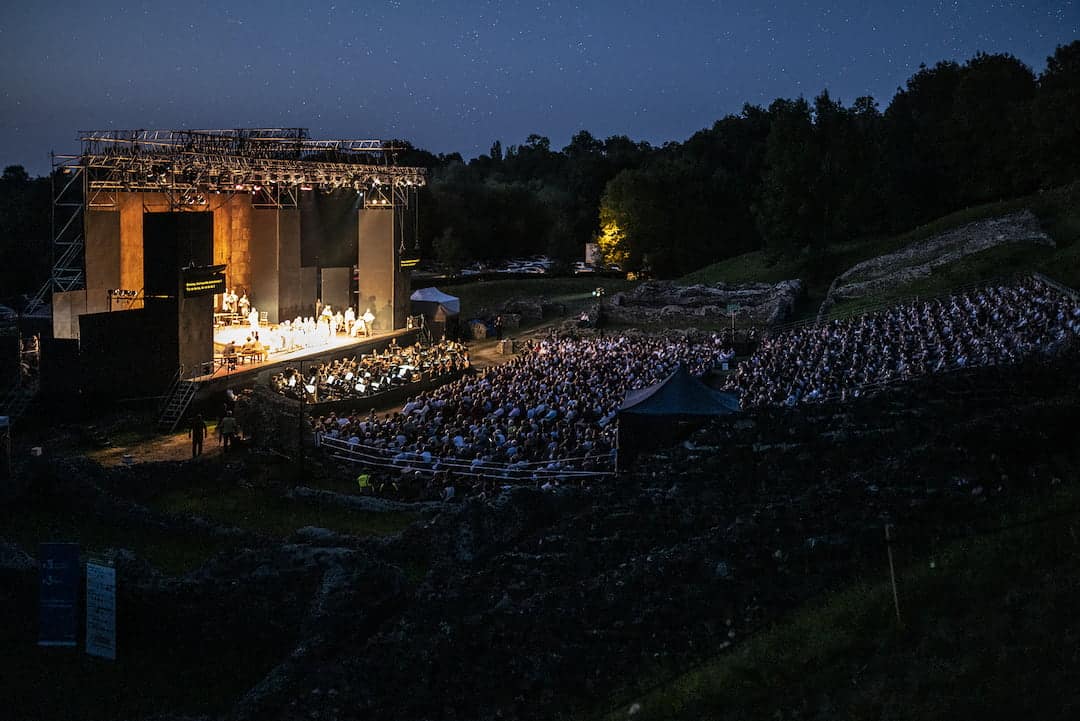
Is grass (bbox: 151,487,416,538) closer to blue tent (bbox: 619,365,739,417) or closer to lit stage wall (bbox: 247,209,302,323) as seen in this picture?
blue tent (bbox: 619,365,739,417)

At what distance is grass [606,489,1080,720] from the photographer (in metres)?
7.66

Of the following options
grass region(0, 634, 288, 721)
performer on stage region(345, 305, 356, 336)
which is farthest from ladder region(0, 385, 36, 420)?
grass region(0, 634, 288, 721)

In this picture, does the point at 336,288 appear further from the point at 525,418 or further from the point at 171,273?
the point at 525,418

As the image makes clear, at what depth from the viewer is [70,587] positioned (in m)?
12.9

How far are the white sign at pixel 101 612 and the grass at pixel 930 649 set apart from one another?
6.69m

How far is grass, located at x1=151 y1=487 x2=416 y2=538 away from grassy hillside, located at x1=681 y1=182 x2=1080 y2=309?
72.8 ft

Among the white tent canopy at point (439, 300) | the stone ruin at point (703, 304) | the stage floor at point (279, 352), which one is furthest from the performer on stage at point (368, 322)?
the stone ruin at point (703, 304)

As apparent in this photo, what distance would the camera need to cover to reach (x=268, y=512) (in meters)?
20.0

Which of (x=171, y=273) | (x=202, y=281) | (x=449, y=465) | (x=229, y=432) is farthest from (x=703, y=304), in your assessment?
(x=449, y=465)

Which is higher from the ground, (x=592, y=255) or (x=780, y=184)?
(x=780, y=184)

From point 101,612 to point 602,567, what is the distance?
6258 mm

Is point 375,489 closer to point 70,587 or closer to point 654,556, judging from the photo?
point 70,587

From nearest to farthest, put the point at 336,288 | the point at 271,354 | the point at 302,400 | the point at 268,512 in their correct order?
the point at 268,512 < the point at 302,400 < the point at 271,354 < the point at 336,288

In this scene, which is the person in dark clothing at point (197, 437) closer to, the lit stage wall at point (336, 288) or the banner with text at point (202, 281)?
the banner with text at point (202, 281)
